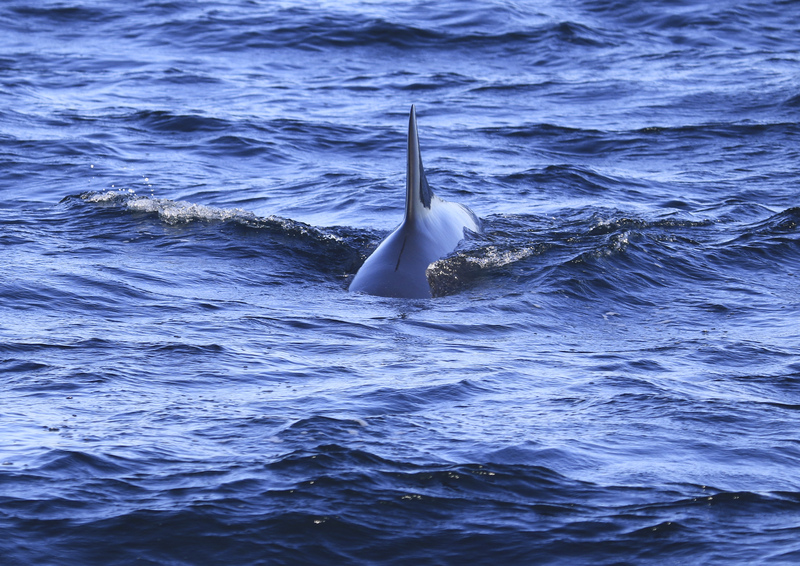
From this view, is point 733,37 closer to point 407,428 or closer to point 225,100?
point 225,100

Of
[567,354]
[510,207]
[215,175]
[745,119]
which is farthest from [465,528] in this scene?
[745,119]

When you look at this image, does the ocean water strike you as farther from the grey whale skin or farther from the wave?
the grey whale skin

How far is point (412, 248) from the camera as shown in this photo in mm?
10820

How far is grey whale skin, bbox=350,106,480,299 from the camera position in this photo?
10461mm

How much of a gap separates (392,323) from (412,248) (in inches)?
58.5

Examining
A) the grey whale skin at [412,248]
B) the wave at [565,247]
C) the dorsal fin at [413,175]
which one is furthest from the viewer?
the wave at [565,247]

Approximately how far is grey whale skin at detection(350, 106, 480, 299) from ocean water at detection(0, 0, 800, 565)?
30 cm

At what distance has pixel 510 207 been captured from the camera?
599 inches

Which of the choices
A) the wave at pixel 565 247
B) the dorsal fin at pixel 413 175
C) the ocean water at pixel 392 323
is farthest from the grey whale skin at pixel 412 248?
the ocean water at pixel 392 323

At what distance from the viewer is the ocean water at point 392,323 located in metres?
5.90

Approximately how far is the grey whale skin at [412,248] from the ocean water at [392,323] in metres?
0.30

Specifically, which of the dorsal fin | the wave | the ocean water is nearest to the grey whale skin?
the dorsal fin

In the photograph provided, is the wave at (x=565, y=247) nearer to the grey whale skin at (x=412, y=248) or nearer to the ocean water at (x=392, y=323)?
the ocean water at (x=392, y=323)

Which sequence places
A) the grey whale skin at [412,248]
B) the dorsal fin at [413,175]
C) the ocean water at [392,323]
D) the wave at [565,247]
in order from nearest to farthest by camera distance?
the ocean water at [392,323]
the grey whale skin at [412,248]
the dorsal fin at [413,175]
the wave at [565,247]
